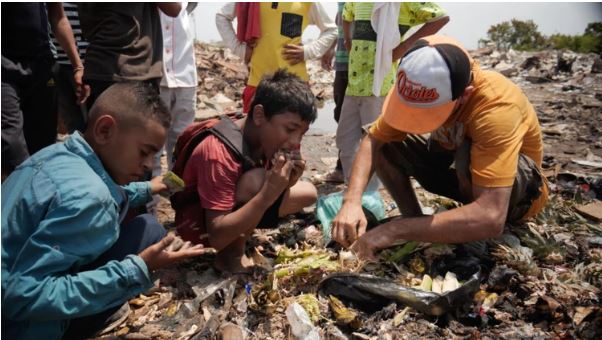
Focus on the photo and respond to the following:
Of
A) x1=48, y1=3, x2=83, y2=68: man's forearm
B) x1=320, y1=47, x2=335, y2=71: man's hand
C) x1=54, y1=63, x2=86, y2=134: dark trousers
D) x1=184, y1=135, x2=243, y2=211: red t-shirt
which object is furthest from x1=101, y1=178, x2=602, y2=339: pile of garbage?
x1=320, y1=47, x2=335, y2=71: man's hand

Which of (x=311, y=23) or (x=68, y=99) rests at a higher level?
(x=311, y=23)

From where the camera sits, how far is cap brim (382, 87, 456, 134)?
245 centimetres

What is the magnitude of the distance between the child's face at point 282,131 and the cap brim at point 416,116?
1.94 ft

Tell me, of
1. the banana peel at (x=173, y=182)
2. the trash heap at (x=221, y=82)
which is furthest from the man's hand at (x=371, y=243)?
the trash heap at (x=221, y=82)

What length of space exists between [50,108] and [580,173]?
5.16 m

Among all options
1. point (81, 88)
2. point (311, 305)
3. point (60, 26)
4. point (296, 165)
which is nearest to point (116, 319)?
point (311, 305)

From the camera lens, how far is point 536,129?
2840mm

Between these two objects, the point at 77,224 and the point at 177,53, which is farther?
the point at 177,53

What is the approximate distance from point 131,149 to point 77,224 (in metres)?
0.45

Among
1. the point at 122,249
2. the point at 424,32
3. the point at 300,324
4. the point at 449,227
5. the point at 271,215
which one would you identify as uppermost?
the point at 424,32

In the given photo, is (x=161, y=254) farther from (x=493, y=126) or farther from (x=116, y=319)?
(x=493, y=126)

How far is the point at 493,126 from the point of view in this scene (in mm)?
2471

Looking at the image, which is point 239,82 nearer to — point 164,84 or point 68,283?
point 164,84

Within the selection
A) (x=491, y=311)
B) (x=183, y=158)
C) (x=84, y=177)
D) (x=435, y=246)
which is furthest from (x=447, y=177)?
(x=84, y=177)
